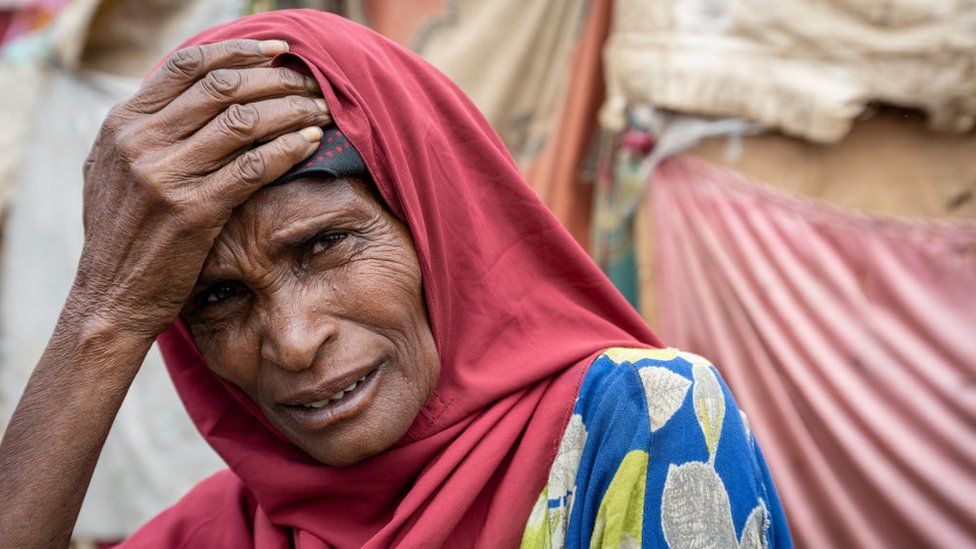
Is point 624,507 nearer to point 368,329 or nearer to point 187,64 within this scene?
point 368,329

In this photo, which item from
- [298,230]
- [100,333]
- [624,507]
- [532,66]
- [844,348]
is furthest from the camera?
[532,66]

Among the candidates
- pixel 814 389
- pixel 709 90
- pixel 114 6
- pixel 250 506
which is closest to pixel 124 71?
pixel 114 6

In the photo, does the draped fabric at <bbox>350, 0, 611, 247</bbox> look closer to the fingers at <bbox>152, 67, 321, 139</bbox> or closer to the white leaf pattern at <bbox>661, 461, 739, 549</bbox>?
the fingers at <bbox>152, 67, 321, 139</bbox>

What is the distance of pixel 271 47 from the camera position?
176 centimetres

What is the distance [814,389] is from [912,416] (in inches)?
12.8

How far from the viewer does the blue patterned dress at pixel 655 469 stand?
1647 mm

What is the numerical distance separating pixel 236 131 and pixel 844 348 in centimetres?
234

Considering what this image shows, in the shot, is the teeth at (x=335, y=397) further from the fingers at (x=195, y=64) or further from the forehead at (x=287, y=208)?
the fingers at (x=195, y=64)

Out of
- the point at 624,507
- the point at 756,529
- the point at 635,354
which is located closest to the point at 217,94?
the point at 635,354

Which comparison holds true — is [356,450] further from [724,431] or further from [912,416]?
[912,416]

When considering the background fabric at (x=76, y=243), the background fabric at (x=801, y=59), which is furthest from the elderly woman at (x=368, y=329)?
the background fabric at (x=76, y=243)

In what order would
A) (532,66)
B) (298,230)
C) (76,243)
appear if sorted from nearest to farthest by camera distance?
(298,230) → (532,66) → (76,243)

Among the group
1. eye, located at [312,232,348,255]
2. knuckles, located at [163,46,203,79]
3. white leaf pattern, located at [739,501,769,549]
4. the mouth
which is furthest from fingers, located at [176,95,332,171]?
white leaf pattern, located at [739,501,769,549]

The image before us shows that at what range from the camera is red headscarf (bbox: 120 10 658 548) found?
1.80 m
